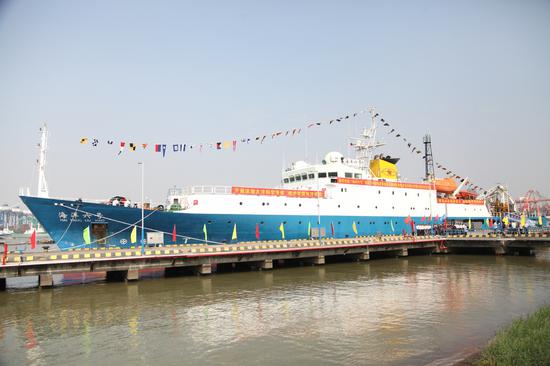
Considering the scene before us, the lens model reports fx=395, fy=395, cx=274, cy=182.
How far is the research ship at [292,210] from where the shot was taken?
24.7 metres

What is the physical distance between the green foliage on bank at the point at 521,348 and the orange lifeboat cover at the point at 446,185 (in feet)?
135

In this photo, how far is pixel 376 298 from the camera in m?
18.2

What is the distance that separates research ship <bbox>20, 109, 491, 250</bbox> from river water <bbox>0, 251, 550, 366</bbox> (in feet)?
11.9

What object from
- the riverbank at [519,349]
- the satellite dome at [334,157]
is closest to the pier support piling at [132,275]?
the riverbank at [519,349]

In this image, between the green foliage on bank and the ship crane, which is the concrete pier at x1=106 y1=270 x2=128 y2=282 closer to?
the green foliage on bank

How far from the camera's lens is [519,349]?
7.95 m

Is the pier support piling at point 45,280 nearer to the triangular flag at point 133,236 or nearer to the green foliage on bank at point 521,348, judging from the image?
the triangular flag at point 133,236

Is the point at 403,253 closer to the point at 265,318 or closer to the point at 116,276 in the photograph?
the point at 265,318

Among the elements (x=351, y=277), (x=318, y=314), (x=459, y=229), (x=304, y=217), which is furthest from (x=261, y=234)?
(x=459, y=229)

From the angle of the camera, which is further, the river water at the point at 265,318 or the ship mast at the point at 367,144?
the ship mast at the point at 367,144

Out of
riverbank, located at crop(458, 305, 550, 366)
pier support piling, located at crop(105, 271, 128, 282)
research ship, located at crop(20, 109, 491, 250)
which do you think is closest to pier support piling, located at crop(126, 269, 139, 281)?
pier support piling, located at crop(105, 271, 128, 282)

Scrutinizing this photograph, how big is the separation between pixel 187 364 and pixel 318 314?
6.26m

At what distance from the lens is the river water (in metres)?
11.0

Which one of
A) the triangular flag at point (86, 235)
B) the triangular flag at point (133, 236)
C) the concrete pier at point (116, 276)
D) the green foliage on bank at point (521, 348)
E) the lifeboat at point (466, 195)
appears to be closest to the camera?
the green foliage on bank at point (521, 348)
